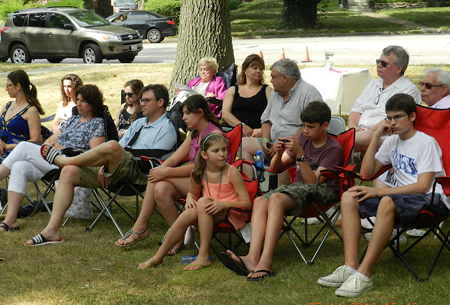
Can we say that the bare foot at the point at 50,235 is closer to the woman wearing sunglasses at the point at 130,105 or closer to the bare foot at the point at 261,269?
the woman wearing sunglasses at the point at 130,105

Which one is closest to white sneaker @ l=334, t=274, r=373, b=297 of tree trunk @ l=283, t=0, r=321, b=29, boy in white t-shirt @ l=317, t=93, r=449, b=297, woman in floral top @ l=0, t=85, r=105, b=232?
boy in white t-shirt @ l=317, t=93, r=449, b=297

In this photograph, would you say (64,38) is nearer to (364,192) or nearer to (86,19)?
(86,19)

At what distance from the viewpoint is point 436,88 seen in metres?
5.32

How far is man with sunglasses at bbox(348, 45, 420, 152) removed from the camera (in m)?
5.71

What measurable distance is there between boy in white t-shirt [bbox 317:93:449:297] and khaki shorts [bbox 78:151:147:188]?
1866 millimetres

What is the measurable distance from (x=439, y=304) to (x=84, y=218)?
340 centimetres

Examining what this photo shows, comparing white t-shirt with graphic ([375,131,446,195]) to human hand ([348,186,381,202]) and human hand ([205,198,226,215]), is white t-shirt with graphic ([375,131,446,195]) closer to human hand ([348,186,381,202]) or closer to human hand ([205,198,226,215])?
human hand ([348,186,381,202])

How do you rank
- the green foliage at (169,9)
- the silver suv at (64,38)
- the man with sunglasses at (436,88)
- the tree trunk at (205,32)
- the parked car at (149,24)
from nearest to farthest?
the man with sunglasses at (436,88)
the tree trunk at (205,32)
the silver suv at (64,38)
the parked car at (149,24)
the green foliage at (169,9)

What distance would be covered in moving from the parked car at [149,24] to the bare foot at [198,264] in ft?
73.4

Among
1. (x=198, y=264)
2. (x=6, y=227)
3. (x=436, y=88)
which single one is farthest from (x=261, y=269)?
(x=6, y=227)

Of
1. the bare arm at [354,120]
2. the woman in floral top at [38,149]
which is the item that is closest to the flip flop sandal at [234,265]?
→ the woman in floral top at [38,149]

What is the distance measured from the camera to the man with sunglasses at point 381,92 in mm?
5711

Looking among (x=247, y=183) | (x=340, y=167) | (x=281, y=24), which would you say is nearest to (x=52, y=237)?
(x=247, y=183)

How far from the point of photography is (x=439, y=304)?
386cm
